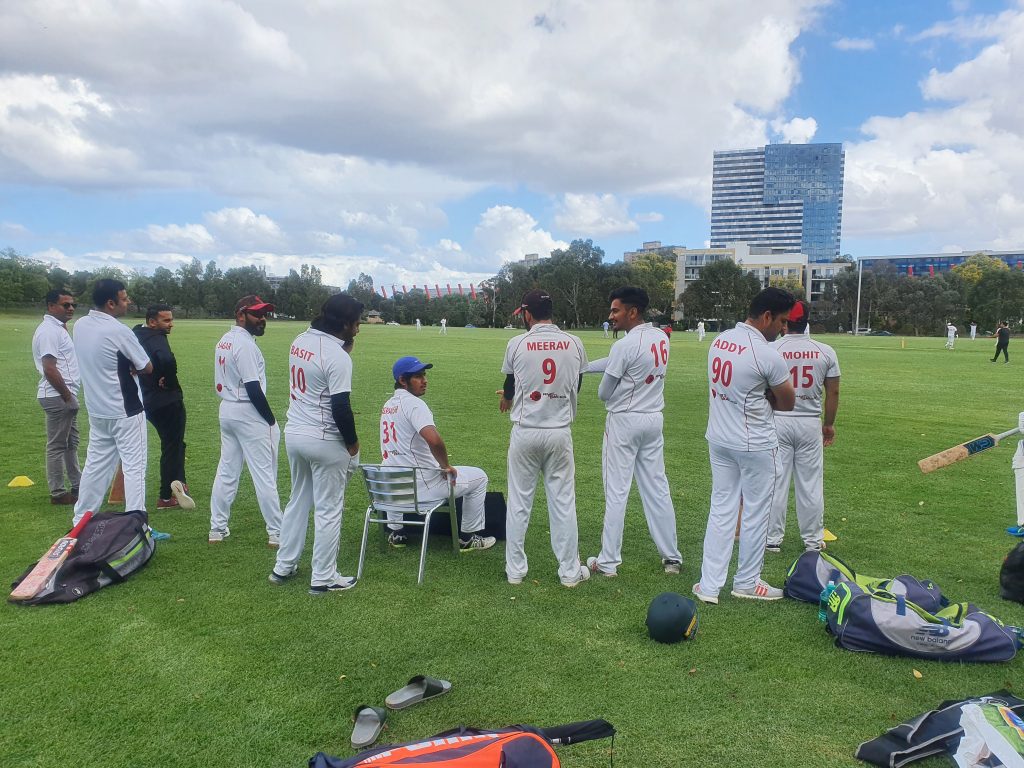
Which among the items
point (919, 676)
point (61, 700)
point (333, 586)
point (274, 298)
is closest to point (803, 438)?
point (919, 676)

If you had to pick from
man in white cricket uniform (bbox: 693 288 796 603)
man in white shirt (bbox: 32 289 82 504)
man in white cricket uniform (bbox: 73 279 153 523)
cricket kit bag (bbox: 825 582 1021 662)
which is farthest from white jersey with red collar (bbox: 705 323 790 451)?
man in white shirt (bbox: 32 289 82 504)

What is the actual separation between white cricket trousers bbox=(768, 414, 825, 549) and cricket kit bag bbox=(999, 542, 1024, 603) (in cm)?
137

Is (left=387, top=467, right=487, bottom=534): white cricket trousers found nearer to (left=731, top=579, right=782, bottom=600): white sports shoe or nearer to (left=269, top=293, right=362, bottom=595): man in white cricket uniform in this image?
(left=269, top=293, right=362, bottom=595): man in white cricket uniform

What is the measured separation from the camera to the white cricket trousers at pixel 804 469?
5855 mm

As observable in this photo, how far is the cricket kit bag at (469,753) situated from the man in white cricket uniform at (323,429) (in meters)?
2.38

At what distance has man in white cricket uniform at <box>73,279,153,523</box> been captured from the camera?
231 inches

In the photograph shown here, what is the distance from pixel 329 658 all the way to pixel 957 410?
53.3 feet

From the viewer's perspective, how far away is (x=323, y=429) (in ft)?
16.1

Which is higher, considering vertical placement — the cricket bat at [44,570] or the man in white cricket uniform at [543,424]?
the man in white cricket uniform at [543,424]

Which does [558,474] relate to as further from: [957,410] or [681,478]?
[957,410]

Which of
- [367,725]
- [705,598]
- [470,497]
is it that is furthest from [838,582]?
[367,725]

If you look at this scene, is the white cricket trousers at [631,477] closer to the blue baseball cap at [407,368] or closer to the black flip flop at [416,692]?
the blue baseball cap at [407,368]

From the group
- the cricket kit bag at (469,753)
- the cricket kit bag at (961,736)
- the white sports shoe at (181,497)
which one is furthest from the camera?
the white sports shoe at (181,497)

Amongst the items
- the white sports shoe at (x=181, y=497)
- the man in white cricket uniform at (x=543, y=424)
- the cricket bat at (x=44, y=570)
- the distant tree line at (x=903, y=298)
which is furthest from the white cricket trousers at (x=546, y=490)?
the distant tree line at (x=903, y=298)
